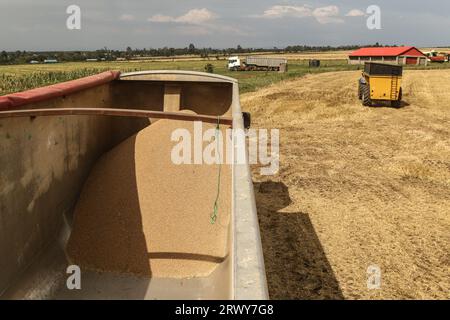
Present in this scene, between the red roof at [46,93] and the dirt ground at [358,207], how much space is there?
339 centimetres

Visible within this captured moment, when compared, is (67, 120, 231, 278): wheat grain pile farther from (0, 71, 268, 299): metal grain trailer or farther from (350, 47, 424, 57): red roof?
(350, 47, 424, 57): red roof

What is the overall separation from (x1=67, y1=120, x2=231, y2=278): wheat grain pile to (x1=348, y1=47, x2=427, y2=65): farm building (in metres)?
51.4

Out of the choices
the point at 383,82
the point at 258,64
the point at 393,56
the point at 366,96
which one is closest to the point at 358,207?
the point at 383,82

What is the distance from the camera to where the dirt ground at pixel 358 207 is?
4855 millimetres

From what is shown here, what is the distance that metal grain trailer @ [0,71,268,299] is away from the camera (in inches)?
139

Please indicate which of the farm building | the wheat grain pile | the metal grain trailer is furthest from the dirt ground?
the farm building

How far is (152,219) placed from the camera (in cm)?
419

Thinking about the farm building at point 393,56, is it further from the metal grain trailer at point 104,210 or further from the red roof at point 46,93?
→ the metal grain trailer at point 104,210

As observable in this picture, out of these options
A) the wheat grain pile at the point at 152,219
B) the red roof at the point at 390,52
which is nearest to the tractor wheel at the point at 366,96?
the wheat grain pile at the point at 152,219

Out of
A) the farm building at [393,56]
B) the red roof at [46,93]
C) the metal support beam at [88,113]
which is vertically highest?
the farm building at [393,56]

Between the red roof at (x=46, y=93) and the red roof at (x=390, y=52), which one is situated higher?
the red roof at (x=390, y=52)

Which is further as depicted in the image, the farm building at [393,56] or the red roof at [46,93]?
the farm building at [393,56]

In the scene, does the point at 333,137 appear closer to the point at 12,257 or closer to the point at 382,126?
the point at 382,126
